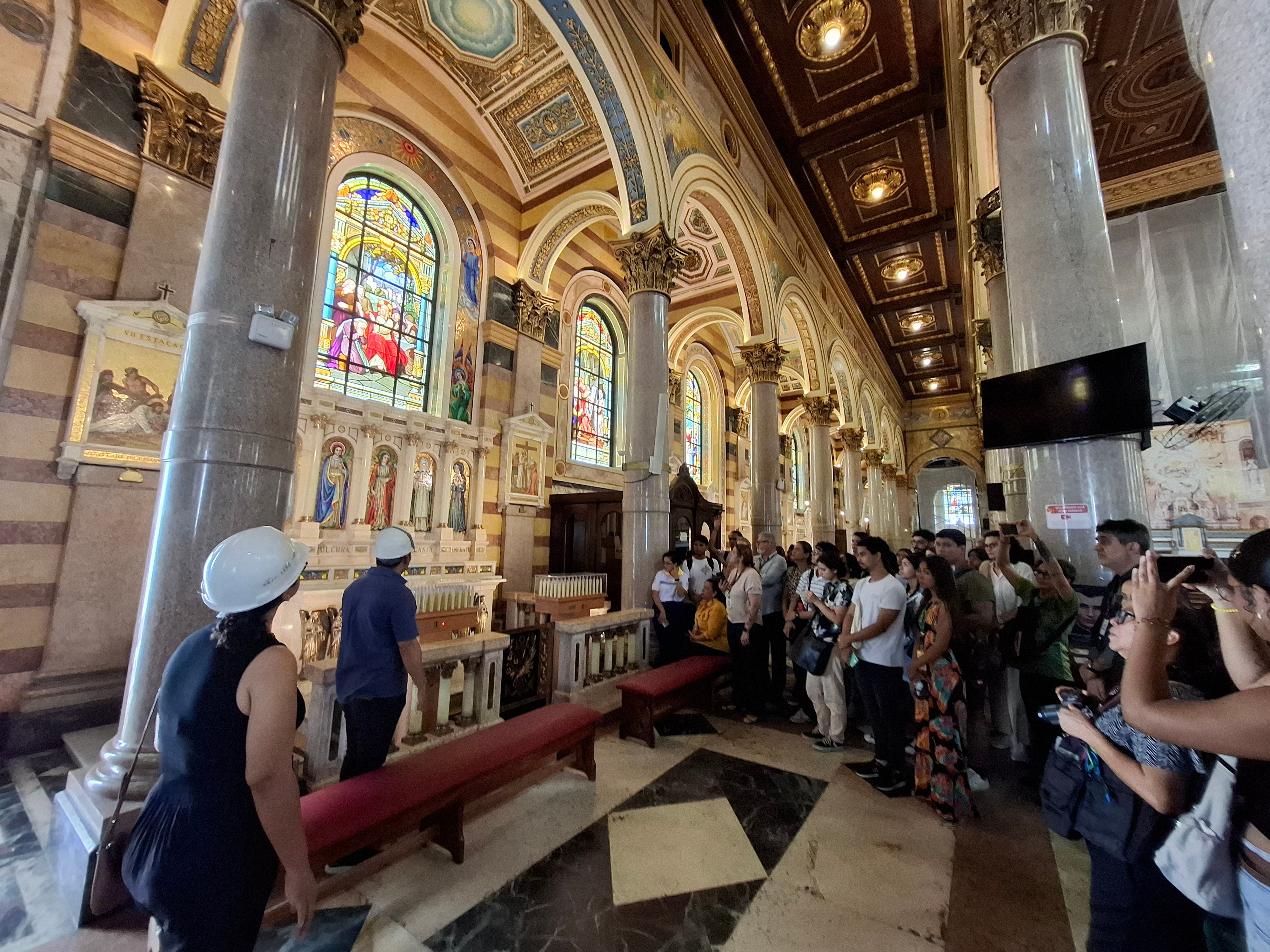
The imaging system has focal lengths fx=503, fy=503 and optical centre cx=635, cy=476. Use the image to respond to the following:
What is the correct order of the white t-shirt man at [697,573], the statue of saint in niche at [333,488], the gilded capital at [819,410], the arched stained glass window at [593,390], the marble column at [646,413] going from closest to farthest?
the white t-shirt man at [697,573], the marble column at [646,413], the statue of saint in niche at [333,488], the arched stained glass window at [593,390], the gilded capital at [819,410]

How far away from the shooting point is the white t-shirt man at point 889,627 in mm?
2953

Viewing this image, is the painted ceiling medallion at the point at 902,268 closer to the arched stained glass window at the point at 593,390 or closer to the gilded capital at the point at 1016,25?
the arched stained glass window at the point at 593,390

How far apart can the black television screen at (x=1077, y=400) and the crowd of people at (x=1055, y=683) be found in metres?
0.60

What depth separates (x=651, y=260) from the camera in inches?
246

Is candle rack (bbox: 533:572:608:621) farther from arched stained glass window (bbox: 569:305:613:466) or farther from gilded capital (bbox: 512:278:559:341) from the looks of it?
gilded capital (bbox: 512:278:559:341)

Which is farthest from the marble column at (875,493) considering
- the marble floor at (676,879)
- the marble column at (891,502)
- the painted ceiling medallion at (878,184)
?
the marble floor at (676,879)

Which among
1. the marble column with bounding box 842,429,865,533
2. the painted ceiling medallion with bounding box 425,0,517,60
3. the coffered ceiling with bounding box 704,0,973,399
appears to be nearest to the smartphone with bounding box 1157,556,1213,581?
the coffered ceiling with bounding box 704,0,973,399

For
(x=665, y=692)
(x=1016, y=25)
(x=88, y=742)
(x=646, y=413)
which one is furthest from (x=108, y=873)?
(x=1016, y=25)

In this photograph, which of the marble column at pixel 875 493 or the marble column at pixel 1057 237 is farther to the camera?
the marble column at pixel 875 493

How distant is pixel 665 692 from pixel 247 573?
284cm

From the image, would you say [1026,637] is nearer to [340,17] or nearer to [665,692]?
[665,692]

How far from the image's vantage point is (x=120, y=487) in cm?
411

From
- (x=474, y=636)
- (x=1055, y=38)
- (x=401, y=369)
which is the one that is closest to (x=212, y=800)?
(x=474, y=636)

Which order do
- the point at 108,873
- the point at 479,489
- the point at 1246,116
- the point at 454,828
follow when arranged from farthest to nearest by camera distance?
the point at 479,489 < the point at 454,828 < the point at 108,873 < the point at 1246,116
